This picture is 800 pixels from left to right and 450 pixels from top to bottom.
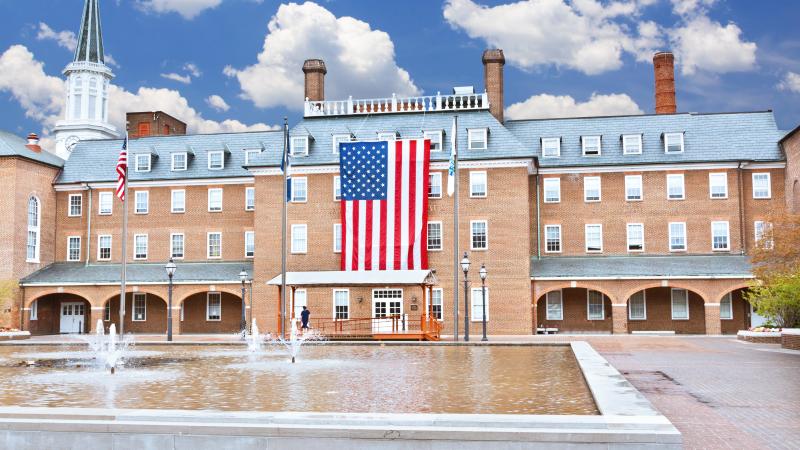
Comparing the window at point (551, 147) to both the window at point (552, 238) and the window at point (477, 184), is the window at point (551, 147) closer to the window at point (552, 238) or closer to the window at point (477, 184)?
the window at point (552, 238)

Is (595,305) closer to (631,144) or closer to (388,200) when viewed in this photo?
(631,144)

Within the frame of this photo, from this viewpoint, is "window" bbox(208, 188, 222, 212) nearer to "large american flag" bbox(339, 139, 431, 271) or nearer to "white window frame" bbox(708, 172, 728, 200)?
"large american flag" bbox(339, 139, 431, 271)

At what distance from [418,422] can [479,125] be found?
1437 inches

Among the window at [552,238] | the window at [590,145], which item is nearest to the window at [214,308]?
the window at [552,238]

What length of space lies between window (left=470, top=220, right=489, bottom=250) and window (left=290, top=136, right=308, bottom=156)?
10154mm

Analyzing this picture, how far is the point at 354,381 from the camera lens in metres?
17.7

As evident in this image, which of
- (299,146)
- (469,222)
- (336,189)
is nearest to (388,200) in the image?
(336,189)

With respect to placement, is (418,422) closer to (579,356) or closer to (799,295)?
(579,356)

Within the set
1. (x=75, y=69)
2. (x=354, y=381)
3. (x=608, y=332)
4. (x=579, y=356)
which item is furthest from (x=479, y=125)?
(x=75, y=69)

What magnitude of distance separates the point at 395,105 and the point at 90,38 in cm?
2883

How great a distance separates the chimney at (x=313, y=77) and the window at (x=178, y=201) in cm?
948

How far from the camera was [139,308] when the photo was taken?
165 feet

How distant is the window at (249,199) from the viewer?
49.4m

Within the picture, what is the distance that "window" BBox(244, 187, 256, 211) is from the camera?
1946 inches
